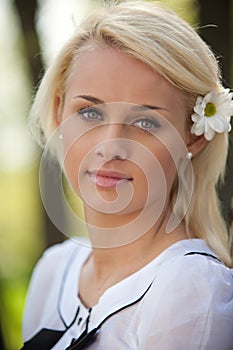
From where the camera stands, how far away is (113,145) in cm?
137

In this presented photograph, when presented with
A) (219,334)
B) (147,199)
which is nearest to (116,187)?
(147,199)

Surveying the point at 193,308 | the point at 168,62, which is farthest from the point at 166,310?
the point at 168,62

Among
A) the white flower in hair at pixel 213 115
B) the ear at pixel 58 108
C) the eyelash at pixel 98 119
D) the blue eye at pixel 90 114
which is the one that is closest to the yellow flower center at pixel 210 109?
the white flower in hair at pixel 213 115

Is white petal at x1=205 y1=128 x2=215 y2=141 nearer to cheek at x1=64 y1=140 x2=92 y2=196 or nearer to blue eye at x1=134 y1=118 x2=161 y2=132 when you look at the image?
blue eye at x1=134 y1=118 x2=161 y2=132

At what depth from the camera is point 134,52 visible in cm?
135

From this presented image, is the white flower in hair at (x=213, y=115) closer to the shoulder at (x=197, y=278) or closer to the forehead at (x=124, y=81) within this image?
the forehead at (x=124, y=81)

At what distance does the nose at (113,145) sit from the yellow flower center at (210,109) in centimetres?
18

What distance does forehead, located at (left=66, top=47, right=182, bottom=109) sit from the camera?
1357 mm

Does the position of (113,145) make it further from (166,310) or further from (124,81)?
(166,310)

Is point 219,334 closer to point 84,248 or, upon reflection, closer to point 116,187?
point 116,187

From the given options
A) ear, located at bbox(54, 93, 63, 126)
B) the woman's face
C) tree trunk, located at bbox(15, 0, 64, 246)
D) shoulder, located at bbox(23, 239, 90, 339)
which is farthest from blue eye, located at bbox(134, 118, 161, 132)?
tree trunk, located at bbox(15, 0, 64, 246)

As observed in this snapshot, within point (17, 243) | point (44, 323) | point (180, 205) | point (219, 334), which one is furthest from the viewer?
point (17, 243)

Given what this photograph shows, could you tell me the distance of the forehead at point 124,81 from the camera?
53.4 inches

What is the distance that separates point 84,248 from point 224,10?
3.12ft
